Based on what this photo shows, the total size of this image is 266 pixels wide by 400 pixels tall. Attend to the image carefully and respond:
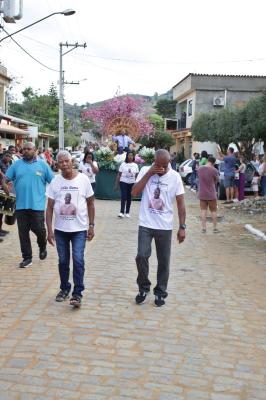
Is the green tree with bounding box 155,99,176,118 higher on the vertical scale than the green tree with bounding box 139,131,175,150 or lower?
higher

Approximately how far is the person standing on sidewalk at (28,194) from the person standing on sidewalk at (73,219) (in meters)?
1.73

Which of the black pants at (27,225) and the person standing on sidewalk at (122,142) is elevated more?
the person standing on sidewalk at (122,142)

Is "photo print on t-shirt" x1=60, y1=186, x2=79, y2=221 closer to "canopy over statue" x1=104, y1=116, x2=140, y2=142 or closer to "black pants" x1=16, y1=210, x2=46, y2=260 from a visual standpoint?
"black pants" x1=16, y1=210, x2=46, y2=260

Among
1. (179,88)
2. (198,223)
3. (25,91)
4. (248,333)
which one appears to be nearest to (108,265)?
(248,333)

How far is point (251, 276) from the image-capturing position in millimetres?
7824

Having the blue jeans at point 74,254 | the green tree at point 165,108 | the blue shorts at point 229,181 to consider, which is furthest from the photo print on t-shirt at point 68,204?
the green tree at point 165,108

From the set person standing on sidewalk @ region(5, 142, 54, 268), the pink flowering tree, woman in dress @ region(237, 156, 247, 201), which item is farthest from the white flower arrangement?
person standing on sidewalk @ region(5, 142, 54, 268)

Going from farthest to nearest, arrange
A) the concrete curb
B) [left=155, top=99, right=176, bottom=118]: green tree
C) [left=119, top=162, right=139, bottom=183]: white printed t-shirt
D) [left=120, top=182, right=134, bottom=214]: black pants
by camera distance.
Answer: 1. [left=155, top=99, right=176, bottom=118]: green tree
2. [left=119, top=162, right=139, bottom=183]: white printed t-shirt
3. [left=120, top=182, right=134, bottom=214]: black pants
4. the concrete curb

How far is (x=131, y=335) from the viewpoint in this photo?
5.04m

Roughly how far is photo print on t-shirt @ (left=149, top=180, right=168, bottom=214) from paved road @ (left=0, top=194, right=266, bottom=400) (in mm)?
1103

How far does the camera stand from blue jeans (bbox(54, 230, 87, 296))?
584 centimetres

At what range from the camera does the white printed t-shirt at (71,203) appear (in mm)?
5867

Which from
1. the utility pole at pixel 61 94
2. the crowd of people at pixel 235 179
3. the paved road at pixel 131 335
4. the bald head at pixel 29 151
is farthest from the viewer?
the utility pole at pixel 61 94

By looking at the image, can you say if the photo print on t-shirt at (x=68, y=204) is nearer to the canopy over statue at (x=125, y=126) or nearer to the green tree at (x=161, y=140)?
the canopy over statue at (x=125, y=126)
